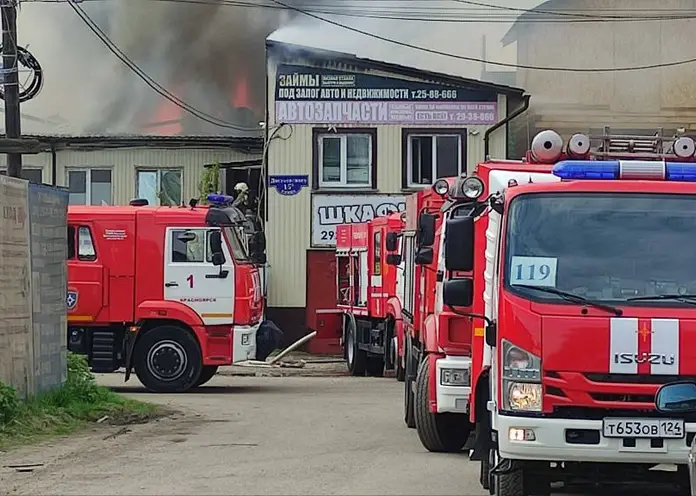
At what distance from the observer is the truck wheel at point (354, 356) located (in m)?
24.0

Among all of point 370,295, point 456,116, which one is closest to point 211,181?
point 456,116

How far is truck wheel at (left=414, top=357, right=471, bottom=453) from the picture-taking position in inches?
479

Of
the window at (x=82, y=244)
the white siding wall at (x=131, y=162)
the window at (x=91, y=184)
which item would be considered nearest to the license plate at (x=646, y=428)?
the window at (x=82, y=244)

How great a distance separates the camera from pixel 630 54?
115ft

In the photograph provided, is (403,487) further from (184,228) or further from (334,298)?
(334,298)

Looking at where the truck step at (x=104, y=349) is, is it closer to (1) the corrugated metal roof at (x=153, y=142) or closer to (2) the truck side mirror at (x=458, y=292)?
(2) the truck side mirror at (x=458, y=292)

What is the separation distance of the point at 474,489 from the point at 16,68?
13.5 metres

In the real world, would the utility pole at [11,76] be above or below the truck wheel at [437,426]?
above

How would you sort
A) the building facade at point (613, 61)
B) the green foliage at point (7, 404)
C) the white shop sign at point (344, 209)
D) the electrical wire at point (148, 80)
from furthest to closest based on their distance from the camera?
the building facade at point (613, 61)
the electrical wire at point (148, 80)
the white shop sign at point (344, 209)
the green foliage at point (7, 404)

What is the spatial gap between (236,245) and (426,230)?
26.1ft

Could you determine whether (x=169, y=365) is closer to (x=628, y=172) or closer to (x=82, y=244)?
(x=82, y=244)

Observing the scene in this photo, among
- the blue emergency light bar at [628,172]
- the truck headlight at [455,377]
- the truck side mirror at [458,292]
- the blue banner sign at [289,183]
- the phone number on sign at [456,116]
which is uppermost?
the phone number on sign at [456,116]

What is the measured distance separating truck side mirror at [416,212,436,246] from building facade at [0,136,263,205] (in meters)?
19.8

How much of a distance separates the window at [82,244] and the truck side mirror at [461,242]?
1168 cm
